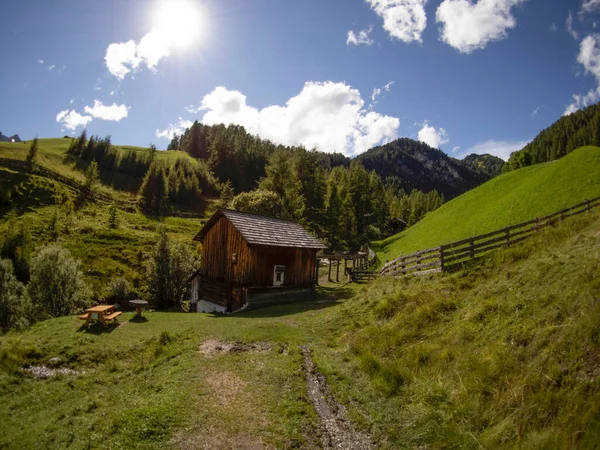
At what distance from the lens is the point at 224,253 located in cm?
2809

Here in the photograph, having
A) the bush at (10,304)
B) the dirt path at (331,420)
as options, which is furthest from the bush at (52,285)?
the dirt path at (331,420)

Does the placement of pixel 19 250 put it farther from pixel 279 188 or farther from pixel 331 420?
pixel 331 420

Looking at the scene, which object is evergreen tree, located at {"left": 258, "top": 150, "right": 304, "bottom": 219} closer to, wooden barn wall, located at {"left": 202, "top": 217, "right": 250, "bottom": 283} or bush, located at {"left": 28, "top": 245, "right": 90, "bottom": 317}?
wooden barn wall, located at {"left": 202, "top": 217, "right": 250, "bottom": 283}

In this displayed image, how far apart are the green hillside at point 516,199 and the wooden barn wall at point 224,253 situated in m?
20.3

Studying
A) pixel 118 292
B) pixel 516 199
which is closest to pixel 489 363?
pixel 516 199

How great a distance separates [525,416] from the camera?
6059 mm

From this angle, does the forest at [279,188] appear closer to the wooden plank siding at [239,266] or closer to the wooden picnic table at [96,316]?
the wooden plank siding at [239,266]

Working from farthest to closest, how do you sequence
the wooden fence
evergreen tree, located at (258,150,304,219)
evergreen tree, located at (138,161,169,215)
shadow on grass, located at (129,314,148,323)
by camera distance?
evergreen tree, located at (138,161,169,215) → evergreen tree, located at (258,150,304,219) → shadow on grass, located at (129,314,148,323) → the wooden fence

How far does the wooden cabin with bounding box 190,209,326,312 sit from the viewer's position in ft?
86.1

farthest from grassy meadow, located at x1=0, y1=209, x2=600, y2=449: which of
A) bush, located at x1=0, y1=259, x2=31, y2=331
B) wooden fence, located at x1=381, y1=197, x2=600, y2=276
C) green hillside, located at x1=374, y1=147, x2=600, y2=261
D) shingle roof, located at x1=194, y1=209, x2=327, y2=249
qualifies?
green hillside, located at x1=374, y1=147, x2=600, y2=261

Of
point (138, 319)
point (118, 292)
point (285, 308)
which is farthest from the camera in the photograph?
point (118, 292)

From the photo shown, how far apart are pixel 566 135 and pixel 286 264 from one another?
178m

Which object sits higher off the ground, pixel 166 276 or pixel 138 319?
pixel 166 276

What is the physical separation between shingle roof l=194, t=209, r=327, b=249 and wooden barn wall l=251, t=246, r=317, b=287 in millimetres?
655
